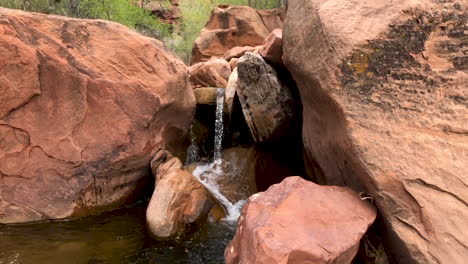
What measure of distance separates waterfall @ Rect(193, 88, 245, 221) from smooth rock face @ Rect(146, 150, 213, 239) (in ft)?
1.82

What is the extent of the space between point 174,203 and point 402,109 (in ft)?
10.9

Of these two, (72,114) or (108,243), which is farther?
(72,114)

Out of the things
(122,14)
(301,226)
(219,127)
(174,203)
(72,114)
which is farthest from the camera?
(122,14)

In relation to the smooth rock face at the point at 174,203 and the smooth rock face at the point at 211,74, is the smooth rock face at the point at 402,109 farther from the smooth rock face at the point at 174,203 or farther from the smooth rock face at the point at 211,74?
the smooth rock face at the point at 211,74

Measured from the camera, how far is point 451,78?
3.18 metres

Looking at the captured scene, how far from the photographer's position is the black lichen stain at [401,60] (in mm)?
3260

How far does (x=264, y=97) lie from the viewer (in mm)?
6578

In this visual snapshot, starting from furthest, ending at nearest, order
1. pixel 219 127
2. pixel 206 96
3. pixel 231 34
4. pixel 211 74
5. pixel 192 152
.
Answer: pixel 231 34 → pixel 211 74 → pixel 206 96 → pixel 219 127 → pixel 192 152

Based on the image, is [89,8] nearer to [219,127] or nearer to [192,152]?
[219,127]

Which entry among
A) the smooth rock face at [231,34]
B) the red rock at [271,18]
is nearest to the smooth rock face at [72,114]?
the smooth rock face at [231,34]

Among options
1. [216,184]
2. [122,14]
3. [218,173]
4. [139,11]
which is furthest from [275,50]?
[139,11]

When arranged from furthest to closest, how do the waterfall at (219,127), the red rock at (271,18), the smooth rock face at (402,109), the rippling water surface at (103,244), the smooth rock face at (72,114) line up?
the red rock at (271,18), the waterfall at (219,127), the smooth rock face at (72,114), the rippling water surface at (103,244), the smooth rock face at (402,109)

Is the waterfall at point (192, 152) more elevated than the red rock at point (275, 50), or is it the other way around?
the red rock at point (275, 50)

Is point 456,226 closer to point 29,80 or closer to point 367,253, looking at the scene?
point 367,253
